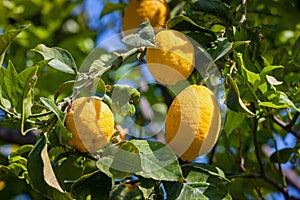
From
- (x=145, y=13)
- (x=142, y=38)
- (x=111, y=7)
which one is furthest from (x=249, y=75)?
(x=111, y=7)

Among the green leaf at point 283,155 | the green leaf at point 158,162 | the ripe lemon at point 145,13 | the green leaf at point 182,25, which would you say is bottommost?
the green leaf at point 283,155

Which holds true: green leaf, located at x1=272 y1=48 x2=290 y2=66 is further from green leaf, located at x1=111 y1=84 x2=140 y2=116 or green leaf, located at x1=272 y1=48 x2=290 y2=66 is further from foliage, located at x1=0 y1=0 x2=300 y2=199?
green leaf, located at x1=111 y1=84 x2=140 y2=116

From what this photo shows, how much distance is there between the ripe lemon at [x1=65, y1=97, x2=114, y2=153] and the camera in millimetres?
799

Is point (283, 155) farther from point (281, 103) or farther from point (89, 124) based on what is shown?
point (89, 124)

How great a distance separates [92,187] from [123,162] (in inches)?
2.9

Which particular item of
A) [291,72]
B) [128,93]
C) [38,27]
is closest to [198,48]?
[128,93]

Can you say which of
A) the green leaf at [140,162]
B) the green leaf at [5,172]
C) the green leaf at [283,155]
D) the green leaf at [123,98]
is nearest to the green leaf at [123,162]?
the green leaf at [140,162]

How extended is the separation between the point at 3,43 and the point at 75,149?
0.18 m

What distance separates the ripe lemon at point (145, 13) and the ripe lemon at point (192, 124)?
12.0 inches

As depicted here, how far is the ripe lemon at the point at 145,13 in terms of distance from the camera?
3.71ft

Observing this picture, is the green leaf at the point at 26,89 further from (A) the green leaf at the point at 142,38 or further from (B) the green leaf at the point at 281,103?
(B) the green leaf at the point at 281,103

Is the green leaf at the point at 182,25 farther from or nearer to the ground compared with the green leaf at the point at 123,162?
farther from the ground

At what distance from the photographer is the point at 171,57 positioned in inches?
35.4

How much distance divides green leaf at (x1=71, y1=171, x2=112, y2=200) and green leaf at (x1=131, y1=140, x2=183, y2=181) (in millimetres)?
69
